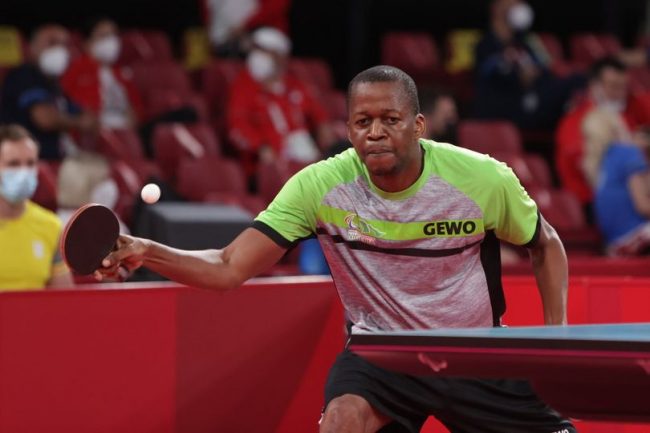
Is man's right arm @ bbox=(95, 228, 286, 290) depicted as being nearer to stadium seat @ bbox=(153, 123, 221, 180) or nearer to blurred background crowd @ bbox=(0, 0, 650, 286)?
blurred background crowd @ bbox=(0, 0, 650, 286)

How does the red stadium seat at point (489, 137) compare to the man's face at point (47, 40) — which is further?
the red stadium seat at point (489, 137)

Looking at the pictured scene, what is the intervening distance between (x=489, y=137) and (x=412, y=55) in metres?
1.75

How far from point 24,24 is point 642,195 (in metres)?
5.36

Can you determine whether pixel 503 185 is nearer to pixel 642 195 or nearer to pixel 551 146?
pixel 642 195

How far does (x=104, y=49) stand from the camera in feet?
29.2

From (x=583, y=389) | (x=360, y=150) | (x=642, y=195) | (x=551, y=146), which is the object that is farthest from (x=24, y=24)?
(x=583, y=389)

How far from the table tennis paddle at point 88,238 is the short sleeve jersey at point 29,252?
95.9 inches

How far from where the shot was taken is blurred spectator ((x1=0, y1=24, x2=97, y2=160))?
8031 millimetres

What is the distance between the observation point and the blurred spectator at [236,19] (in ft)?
31.4

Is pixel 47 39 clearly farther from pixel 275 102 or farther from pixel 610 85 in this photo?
pixel 610 85

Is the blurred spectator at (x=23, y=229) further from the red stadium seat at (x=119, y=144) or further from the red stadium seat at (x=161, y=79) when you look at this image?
the red stadium seat at (x=161, y=79)

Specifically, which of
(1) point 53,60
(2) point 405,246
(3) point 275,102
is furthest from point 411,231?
(3) point 275,102

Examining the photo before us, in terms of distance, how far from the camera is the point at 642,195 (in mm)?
7727

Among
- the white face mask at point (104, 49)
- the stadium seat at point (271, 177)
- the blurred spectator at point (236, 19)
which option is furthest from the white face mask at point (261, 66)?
the stadium seat at point (271, 177)
